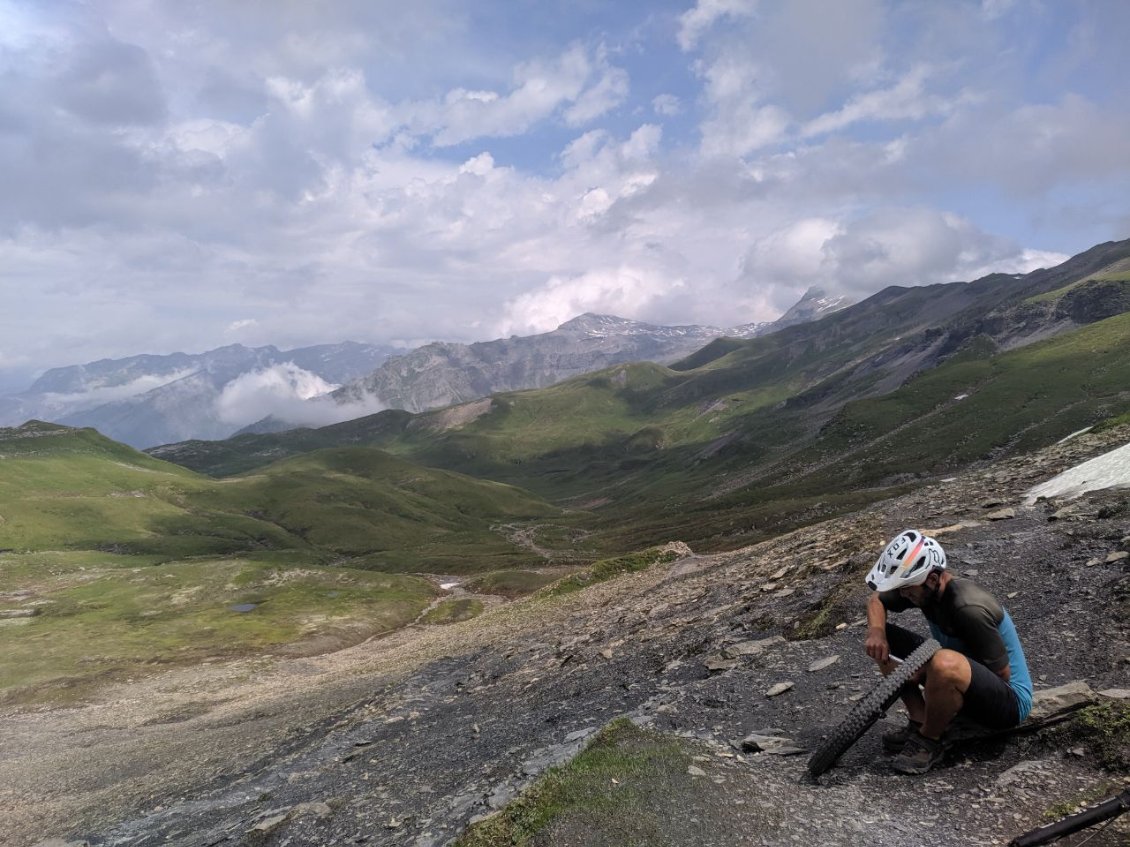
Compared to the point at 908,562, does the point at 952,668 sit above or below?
below

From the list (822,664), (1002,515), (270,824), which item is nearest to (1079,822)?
(822,664)

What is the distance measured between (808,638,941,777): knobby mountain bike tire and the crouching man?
23cm

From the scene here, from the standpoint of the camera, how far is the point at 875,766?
11875 mm

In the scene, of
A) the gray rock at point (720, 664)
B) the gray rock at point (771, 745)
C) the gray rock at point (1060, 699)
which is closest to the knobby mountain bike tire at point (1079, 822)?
the gray rock at point (1060, 699)

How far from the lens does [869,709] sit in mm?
11352

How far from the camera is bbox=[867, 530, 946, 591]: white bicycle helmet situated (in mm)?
11281

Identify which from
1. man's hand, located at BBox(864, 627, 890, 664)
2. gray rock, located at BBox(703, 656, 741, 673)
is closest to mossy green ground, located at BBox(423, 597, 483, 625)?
gray rock, located at BBox(703, 656, 741, 673)

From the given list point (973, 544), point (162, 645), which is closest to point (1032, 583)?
point (973, 544)

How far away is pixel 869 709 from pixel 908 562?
272cm

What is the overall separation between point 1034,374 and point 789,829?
8460 inches

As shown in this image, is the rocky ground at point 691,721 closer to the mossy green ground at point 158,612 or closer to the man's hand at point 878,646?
the man's hand at point 878,646

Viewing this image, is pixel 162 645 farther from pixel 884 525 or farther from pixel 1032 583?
pixel 1032 583

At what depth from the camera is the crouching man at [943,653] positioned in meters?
10.8

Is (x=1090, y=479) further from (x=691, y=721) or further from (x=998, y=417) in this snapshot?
(x=998, y=417)
